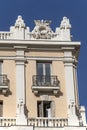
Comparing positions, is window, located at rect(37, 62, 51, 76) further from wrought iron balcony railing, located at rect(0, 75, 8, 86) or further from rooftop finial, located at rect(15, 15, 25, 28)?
rooftop finial, located at rect(15, 15, 25, 28)

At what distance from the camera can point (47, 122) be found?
37.8 meters

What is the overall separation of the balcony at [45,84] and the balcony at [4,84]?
2059 mm

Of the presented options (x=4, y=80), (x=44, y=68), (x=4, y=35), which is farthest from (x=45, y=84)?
(x=4, y=35)

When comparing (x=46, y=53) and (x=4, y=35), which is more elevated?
(x=4, y=35)

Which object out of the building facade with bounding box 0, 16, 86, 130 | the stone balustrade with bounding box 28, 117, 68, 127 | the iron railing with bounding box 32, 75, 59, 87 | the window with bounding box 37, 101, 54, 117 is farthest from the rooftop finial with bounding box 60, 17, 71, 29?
the stone balustrade with bounding box 28, 117, 68, 127

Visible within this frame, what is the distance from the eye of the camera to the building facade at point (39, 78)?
3784 centimetres

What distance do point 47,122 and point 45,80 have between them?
384 centimetres

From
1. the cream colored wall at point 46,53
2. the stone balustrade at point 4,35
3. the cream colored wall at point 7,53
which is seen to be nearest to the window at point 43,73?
the cream colored wall at point 46,53

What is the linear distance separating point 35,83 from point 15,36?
4393 millimetres

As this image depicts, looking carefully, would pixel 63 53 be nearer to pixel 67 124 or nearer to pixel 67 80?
pixel 67 80

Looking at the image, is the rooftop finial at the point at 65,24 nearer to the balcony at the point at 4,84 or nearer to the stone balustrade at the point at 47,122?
the balcony at the point at 4,84

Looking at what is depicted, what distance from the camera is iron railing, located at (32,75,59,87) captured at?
130ft

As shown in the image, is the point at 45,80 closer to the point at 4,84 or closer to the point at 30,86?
the point at 30,86

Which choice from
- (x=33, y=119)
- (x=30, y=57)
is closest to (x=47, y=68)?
(x=30, y=57)
